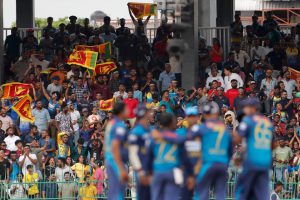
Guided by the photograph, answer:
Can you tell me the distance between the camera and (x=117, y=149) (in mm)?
23906

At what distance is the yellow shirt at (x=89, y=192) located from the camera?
31250 millimetres

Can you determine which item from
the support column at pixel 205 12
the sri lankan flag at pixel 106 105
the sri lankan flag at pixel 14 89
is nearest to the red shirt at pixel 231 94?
the sri lankan flag at pixel 106 105

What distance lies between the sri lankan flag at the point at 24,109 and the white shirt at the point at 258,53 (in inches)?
319

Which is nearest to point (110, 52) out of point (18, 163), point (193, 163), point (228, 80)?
point (228, 80)

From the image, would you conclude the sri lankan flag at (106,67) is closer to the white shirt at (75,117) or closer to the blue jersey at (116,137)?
the white shirt at (75,117)

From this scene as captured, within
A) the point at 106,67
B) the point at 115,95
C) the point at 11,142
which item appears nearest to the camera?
the point at 11,142

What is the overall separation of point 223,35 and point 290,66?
2.69 meters

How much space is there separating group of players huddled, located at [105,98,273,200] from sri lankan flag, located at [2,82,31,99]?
12.2 meters

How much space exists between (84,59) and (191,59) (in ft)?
9.97

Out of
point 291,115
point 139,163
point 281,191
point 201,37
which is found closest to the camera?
Result: point 139,163

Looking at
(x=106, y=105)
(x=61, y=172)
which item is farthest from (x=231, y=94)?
(x=61, y=172)

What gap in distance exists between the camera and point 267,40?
4206 cm

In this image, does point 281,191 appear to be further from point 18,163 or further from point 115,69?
point 115,69

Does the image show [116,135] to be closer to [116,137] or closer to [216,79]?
[116,137]
